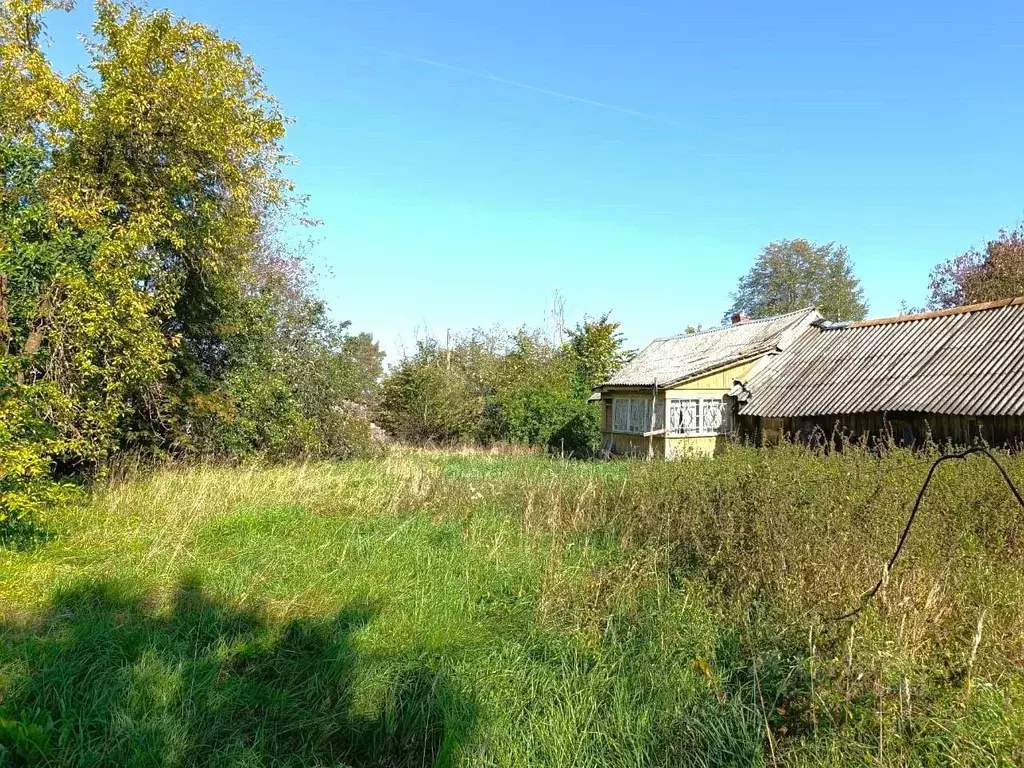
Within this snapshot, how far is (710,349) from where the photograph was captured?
23.6 metres

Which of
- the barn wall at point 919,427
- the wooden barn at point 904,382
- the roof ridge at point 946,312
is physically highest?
the roof ridge at point 946,312

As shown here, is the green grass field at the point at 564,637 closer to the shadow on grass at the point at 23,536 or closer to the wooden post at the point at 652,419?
the shadow on grass at the point at 23,536

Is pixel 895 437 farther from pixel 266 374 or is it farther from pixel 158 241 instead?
pixel 158 241

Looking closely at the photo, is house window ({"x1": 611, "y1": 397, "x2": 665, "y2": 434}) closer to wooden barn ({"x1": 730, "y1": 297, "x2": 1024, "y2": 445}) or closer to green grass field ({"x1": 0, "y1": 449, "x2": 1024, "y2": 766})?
wooden barn ({"x1": 730, "y1": 297, "x2": 1024, "y2": 445})

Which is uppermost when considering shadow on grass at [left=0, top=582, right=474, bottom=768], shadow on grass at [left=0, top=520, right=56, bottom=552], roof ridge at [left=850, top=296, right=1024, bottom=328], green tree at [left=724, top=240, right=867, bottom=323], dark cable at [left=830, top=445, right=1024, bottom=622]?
green tree at [left=724, top=240, right=867, bottom=323]

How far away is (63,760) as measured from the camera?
3.25m

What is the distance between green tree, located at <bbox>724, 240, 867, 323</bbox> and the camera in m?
45.4

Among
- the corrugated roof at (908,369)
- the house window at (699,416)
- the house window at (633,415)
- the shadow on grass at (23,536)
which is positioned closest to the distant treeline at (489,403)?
the house window at (633,415)

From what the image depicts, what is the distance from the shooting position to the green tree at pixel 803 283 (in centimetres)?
4538

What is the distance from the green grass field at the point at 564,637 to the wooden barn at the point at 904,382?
717 cm

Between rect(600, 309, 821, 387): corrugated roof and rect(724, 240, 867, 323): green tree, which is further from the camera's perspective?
rect(724, 240, 867, 323): green tree

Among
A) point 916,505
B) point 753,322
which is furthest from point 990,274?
point 916,505

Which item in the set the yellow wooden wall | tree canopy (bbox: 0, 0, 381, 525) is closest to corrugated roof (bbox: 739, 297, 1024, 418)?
the yellow wooden wall

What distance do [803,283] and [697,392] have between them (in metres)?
32.4
